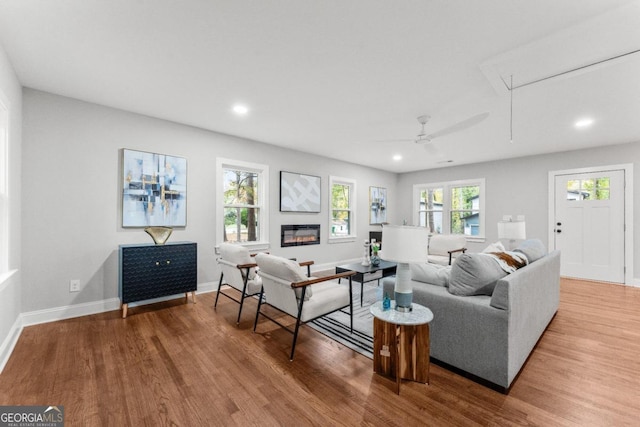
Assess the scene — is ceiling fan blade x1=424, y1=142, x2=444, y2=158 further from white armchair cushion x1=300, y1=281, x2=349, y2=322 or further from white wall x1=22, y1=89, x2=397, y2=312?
white wall x1=22, y1=89, x2=397, y2=312

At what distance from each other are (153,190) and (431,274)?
3.46 meters

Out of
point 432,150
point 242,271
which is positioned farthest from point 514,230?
point 242,271

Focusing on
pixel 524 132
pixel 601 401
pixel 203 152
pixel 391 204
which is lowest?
pixel 601 401

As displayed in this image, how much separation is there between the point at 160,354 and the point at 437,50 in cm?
336

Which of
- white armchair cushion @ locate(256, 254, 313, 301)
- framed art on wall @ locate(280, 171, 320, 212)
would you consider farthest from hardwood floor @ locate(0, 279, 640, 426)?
framed art on wall @ locate(280, 171, 320, 212)

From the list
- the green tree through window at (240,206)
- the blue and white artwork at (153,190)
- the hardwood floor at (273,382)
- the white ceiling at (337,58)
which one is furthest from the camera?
the green tree through window at (240,206)

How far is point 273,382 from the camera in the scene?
6.31ft

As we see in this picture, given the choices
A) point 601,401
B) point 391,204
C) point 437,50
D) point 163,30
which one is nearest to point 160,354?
point 163,30

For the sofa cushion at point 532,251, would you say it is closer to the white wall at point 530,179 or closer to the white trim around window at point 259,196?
the white wall at point 530,179

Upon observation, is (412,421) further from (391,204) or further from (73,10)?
(391,204)

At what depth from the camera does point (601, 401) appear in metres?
1.75

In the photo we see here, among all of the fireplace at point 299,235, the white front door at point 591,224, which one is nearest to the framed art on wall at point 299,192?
the fireplace at point 299,235

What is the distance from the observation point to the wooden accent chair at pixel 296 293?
7.51 feet

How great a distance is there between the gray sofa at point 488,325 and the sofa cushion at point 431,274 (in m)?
0.04
